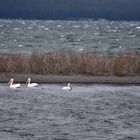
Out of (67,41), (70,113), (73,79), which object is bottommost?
(67,41)

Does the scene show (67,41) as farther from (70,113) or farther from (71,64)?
(70,113)

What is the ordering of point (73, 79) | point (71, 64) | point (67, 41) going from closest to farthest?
point (73, 79) → point (71, 64) → point (67, 41)

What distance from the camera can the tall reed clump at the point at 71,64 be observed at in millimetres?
20281

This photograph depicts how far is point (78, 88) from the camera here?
54.3 feet

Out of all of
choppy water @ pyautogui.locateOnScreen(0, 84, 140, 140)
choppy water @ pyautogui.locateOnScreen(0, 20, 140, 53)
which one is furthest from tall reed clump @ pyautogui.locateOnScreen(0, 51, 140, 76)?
choppy water @ pyautogui.locateOnScreen(0, 20, 140, 53)

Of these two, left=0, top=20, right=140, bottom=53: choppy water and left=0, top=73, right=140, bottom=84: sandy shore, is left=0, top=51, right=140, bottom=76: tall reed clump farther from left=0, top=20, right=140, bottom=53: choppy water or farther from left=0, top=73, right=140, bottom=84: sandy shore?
left=0, top=20, right=140, bottom=53: choppy water

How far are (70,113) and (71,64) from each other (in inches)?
345

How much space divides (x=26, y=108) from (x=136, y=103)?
114 inches

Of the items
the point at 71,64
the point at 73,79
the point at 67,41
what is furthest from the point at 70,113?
the point at 67,41

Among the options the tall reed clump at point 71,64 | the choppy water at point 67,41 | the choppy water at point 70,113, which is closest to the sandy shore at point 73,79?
the tall reed clump at point 71,64

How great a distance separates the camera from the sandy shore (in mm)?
18375

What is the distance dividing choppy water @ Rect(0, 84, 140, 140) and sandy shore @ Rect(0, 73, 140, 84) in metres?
1.87

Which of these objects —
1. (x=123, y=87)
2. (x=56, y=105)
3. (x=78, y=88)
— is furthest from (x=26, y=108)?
(x=123, y=87)

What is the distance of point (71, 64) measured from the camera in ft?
67.1
